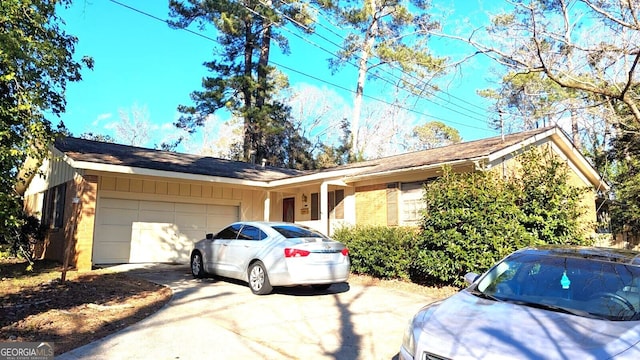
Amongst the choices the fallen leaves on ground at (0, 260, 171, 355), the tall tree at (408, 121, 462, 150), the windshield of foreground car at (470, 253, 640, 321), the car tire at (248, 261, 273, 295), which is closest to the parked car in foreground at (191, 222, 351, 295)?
the car tire at (248, 261, 273, 295)

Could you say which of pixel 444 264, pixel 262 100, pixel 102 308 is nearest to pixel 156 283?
pixel 102 308

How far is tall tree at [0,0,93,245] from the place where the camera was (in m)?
5.45

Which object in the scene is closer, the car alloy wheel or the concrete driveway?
the concrete driveway

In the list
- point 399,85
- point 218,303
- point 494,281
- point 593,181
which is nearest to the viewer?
point 494,281

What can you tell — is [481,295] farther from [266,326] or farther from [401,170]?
[401,170]

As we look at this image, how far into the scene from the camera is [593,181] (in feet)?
54.4

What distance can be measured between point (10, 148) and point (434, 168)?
9834 millimetres

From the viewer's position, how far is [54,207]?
14461 mm

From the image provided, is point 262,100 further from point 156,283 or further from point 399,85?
point 156,283

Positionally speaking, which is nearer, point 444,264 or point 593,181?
point 444,264

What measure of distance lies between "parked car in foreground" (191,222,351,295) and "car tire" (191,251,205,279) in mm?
833

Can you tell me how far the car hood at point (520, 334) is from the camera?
303 cm

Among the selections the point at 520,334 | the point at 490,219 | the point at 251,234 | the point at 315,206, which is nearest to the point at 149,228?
the point at 315,206

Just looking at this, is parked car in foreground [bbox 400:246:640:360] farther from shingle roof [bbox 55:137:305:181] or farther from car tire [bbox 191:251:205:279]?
shingle roof [bbox 55:137:305:181]
